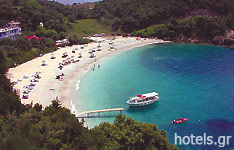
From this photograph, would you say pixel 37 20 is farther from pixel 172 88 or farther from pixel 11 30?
pixel 172 88

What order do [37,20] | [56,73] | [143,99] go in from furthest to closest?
[37,20] → [56,73] → [143,99]

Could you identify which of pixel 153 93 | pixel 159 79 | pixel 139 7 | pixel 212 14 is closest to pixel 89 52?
pixel 159 79

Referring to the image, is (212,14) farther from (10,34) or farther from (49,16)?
(10,34)

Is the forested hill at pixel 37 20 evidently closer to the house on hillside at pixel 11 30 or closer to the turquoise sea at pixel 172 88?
the house on hillside at pixel 11 30

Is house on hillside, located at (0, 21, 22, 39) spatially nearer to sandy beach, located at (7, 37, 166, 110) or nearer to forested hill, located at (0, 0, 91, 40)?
forested hill, located at (0, 0, 91, 40)

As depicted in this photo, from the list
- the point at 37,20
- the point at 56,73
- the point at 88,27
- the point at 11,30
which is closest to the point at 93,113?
the point at 56,73
